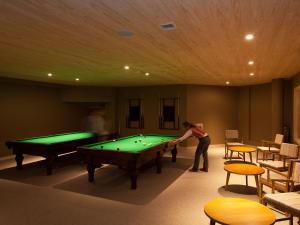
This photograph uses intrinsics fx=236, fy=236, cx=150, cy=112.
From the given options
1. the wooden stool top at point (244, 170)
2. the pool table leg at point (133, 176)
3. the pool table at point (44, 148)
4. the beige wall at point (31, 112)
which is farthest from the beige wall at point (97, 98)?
the wooden stool top at point (244, 170)

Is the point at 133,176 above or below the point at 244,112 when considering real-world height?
below

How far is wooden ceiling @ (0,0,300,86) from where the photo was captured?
2.27m

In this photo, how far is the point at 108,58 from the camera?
181 inches

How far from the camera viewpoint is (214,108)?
9.60 metres

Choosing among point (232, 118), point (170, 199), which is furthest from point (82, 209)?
point (232, 118)

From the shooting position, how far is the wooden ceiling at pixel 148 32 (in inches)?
89.4

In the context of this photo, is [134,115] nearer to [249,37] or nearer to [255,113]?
[255,113]

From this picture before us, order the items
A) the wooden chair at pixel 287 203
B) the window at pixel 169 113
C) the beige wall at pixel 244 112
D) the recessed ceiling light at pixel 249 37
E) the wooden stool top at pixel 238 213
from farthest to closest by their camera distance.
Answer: the beige wall at pixel 244 112 < the window at pixel 169 113 < the recessed ceiling light at pixel 249 37 < the wooden chair at pixel 287 203 < the wooden stool top at pixel 238 213

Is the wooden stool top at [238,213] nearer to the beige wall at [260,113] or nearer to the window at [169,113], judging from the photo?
the window at [169,113]

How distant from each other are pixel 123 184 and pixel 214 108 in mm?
5929

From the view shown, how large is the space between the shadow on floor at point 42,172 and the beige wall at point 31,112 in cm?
185

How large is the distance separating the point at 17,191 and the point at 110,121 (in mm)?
6251

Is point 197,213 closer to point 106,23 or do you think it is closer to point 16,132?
point 106,23

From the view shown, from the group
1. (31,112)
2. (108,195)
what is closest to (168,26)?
(108,195)
